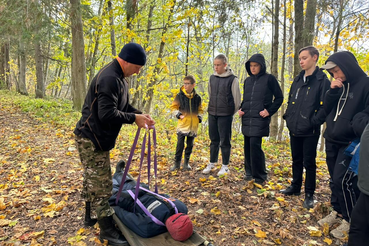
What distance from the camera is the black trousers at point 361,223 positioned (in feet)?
7.11

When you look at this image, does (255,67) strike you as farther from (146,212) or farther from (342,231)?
(146,212)

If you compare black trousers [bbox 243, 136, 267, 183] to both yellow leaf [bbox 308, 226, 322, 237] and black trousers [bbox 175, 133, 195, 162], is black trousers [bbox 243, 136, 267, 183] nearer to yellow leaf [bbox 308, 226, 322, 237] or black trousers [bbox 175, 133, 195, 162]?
black trousers [bbox 175, 133, 195, 162]

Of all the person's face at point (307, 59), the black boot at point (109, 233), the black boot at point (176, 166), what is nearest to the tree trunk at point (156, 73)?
the black boot at point (176, 166)

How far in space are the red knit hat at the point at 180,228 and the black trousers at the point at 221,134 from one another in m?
2.51

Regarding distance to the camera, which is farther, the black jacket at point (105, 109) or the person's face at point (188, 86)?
the person's face at point (188, 86)

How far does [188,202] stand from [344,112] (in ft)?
8.93

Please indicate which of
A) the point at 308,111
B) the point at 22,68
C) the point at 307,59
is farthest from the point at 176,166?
the point at 22,68

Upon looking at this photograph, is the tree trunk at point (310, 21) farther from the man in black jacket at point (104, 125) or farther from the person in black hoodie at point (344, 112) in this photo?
the man in black jacket at point (104, 125)

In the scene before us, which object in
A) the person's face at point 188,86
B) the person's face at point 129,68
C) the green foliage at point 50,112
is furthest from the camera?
the green foliage at point 50,112

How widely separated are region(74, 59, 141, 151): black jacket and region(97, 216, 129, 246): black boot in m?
0.90

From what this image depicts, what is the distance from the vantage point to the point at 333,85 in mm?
3188

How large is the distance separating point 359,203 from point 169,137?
6727mm

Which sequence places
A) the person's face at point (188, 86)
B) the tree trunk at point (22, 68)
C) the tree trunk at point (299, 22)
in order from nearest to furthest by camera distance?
the person's face at point (188, 86) → the tree trunk at point (299, 22) → the tree trunk at point (22, 68)

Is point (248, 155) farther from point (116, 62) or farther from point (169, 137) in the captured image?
point (169, 137)
